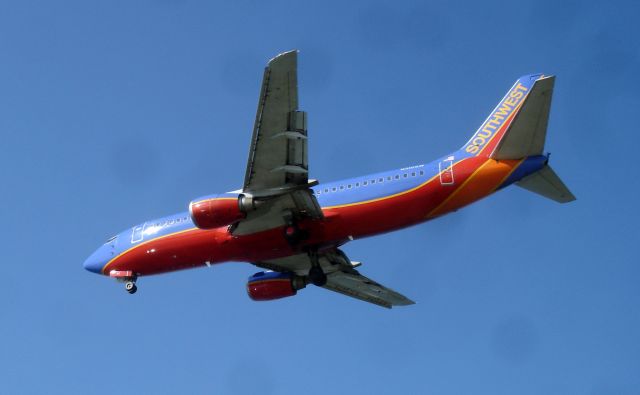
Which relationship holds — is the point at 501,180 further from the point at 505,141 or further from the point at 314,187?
the point at 314,187

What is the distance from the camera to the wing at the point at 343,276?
44.8 m

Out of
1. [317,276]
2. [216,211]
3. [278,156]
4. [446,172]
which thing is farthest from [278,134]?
[317,276]

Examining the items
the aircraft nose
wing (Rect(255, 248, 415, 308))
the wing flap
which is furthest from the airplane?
the wing flap

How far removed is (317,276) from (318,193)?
4751 millimetres

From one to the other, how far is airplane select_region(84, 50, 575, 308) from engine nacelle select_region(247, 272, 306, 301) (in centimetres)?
210

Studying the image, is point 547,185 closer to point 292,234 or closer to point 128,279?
point 292,234

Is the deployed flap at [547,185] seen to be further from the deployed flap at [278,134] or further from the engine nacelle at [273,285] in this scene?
the engine nacelle at [273,285]

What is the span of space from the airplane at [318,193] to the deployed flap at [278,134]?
0.04 metres

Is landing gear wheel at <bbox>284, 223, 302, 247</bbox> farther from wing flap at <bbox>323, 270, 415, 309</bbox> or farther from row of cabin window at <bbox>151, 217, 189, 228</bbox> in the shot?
wing flap at <bbox>323, 270, 415, 309</bbox>

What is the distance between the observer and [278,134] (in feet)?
117

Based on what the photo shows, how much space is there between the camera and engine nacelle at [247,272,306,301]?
4572cm

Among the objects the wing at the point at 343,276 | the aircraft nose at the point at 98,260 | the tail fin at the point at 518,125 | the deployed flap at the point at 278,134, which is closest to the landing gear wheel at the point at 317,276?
the wing at the point at 343,276

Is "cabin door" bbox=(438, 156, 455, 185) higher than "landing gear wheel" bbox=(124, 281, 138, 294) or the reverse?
higher

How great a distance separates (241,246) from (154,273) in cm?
558
